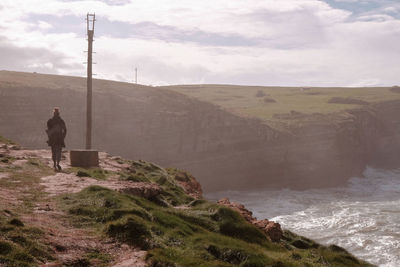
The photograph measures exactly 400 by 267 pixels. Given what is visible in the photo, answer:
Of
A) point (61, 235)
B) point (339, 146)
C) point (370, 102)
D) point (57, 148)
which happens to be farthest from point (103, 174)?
point (370, 102)

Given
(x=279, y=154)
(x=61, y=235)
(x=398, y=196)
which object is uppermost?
(x=61, y=235)

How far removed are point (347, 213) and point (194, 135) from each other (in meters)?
23.7

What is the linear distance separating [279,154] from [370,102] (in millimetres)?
36954

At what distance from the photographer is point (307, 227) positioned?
1426 inches

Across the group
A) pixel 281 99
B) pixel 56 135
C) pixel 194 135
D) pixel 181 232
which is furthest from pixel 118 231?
pixel 281 99

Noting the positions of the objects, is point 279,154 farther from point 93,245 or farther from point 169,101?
point 93,245

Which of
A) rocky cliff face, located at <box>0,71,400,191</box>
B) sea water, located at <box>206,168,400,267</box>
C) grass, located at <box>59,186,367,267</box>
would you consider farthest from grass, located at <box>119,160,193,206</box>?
rocky cliff face, located at <box>0,71,400,191</box>

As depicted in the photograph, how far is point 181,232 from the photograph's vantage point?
1056 cm

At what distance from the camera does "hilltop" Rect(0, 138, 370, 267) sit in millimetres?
7996

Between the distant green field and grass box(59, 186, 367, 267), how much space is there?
2193 inches

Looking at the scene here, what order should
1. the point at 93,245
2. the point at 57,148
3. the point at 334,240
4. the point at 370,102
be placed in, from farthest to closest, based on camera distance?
1. the point at 370,102
2. the point at 334,240
3. the point at 57,148
4. the point at 93,245

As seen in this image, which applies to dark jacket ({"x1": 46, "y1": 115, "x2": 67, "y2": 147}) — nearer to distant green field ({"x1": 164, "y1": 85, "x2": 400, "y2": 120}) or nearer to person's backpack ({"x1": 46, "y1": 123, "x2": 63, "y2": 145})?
A: person's backpack ({"x1": 46, "y1": 123, "x2": 63, "y2": 145})

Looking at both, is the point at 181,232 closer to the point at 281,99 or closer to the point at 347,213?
the point at 347,213

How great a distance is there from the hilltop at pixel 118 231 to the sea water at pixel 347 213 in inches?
632
